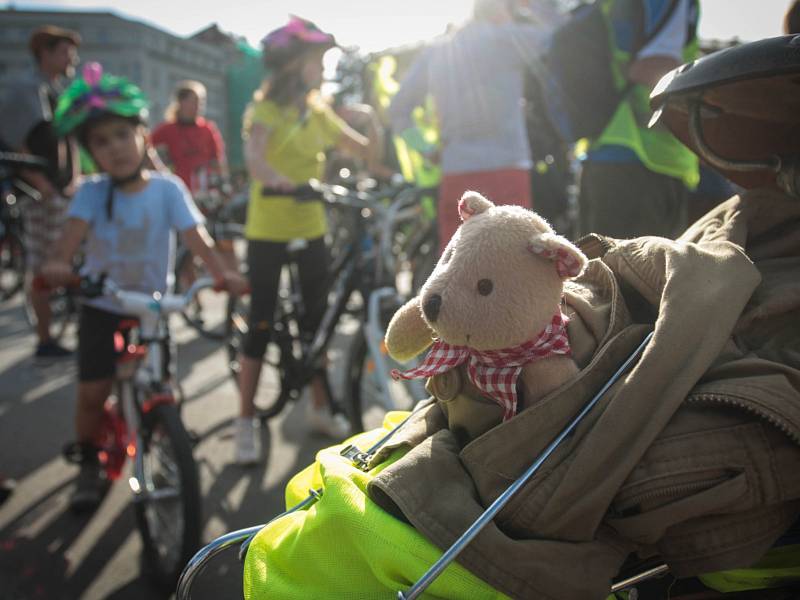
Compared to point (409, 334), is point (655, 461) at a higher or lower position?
lower

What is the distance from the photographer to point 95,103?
105 inches

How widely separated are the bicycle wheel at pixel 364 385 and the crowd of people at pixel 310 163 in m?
0.36

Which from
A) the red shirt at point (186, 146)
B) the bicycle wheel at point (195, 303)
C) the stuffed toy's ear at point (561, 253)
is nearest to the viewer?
the stuffed toy's ear at point (561, 253)

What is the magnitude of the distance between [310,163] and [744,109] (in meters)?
2.52

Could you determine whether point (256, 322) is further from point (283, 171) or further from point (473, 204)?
point (473, 204)

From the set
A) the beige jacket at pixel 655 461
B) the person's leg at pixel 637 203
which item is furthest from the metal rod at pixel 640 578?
the person's leg at pixel 637 203

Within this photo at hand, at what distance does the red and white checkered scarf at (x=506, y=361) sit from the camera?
0.99 metres

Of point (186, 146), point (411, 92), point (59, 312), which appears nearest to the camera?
point (411, 92)

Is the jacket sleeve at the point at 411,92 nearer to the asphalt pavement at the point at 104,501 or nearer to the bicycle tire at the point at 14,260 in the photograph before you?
the asphalt pavement at the point at 104,501

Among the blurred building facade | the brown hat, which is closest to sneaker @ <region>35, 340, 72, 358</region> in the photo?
the brown hat

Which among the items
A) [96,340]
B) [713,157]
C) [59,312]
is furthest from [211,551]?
[59,312]

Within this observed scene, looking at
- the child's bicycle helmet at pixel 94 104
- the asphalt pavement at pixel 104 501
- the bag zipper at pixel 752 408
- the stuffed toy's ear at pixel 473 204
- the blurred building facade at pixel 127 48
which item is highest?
the blurred building facade at pixel 127 48

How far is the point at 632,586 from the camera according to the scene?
990 mm

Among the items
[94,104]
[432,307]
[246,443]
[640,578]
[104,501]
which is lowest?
[104,501]
